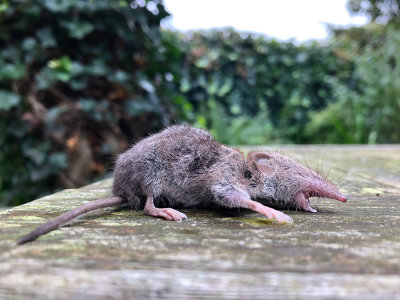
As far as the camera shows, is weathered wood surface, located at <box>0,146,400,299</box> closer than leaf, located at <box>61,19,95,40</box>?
Yes

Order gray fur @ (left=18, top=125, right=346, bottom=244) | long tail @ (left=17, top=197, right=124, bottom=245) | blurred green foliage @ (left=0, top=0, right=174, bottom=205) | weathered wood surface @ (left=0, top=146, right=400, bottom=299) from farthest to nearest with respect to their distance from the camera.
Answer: blurred green foliage @ (left=0, top=0, right=174, bottom=205)
gray fur @ (left=18, top=125, right=346, bottom=244)
long tail @ (left=17, top=197, right=124, bottom=245)
weathered wood surface @ (left=0, top=146, right=400, bottom=299)

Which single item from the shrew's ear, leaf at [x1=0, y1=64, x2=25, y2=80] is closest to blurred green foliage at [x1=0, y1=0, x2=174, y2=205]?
leaf at [x1=0, y1=64, x2=25, y2=80]

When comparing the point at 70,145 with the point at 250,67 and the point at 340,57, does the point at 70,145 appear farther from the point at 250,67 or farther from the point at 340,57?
the point at 340,57

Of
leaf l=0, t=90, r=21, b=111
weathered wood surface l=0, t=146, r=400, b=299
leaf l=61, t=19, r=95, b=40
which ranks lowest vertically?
weathered wood surface l=0, t=146, r=400, b=299

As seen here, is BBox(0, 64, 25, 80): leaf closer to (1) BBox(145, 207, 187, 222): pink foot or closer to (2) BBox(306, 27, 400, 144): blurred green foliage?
(1) BBox(145, 207, 187, 222): pink foot

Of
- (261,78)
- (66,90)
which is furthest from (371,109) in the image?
(66,90)

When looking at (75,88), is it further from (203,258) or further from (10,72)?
(203,258)
